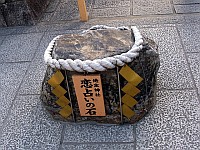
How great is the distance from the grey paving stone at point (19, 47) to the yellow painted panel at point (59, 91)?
3.59 ft

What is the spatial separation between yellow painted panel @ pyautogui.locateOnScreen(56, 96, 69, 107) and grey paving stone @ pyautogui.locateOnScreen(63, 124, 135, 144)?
0.60 feet

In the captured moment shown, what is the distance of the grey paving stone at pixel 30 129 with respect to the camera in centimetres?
215

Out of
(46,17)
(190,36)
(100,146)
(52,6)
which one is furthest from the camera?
(52,6)

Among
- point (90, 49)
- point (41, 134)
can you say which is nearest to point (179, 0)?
point (90, 49)

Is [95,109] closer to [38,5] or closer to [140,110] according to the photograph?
[140,110]

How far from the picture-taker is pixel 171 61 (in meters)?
2.82

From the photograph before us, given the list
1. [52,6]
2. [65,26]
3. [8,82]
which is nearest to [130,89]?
[8,82]

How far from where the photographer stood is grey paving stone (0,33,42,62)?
3.21 m

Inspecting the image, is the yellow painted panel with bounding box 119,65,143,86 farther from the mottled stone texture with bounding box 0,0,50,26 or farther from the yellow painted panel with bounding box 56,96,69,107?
the mottled stone texture with bounding box 0,0,50,26

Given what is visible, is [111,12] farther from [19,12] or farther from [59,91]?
[59,91]

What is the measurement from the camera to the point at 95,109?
215cm

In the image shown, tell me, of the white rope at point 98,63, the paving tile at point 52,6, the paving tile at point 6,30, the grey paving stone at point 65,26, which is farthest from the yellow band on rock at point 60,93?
the paving tile at point 52,6

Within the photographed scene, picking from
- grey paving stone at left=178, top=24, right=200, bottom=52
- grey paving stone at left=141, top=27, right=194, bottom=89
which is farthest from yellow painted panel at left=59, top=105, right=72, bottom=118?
grey paving stone at left=178, top=24, right=200, bottom=52

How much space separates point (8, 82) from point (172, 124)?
1.58 m
